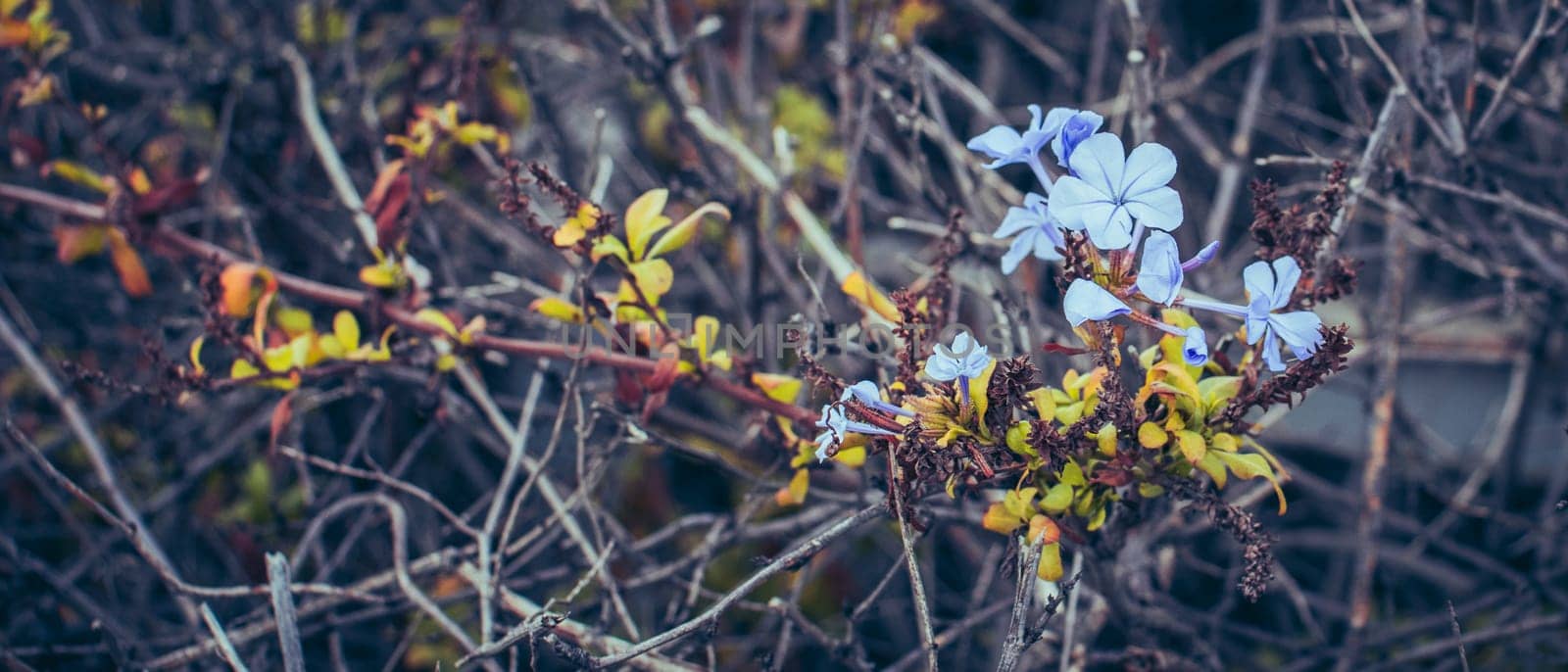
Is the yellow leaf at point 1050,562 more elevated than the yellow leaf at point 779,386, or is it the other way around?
the yellow leaf at point 779,386

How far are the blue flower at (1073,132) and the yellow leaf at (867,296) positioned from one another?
372mm

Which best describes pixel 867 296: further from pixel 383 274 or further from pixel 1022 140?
pixel 383 274

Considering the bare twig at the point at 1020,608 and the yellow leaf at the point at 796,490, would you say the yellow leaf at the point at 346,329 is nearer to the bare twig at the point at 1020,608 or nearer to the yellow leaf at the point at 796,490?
the yellow leaf at the point at 796,490

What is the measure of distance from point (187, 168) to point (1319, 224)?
276 centimetres

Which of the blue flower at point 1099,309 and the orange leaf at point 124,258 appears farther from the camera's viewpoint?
the orange leaf at point 124,258

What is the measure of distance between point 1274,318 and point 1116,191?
0.21 m

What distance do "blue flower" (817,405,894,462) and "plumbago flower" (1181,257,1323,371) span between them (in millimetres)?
391

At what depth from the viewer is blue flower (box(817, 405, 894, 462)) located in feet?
3.66

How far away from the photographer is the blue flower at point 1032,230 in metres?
1.27

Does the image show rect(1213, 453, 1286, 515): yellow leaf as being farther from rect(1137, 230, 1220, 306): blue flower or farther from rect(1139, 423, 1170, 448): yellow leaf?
rect(1137, 230, 1220, 306): blue flower

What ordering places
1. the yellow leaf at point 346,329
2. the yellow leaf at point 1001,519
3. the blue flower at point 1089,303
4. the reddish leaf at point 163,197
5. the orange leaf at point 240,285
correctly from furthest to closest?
the reddish leaf at point 163,197 < the orange leaf at point 240,285 < the yellow leaf at point 346,329 < the yellow leaf at point 1001,519 < the blue flower at point 1089,303

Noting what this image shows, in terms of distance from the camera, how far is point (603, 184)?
192cm

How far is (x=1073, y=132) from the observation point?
1125 mm

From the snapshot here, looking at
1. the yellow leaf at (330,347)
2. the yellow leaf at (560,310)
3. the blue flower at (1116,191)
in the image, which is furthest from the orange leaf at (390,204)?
the blue flower at (1116,191)
